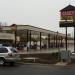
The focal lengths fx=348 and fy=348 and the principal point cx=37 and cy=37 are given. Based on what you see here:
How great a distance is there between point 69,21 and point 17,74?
2974cm

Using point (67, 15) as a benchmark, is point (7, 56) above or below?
below

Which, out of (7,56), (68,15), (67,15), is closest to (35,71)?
(7,56)

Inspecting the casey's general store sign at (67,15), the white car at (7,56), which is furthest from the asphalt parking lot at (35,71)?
the casey's general store sign at (67,15)

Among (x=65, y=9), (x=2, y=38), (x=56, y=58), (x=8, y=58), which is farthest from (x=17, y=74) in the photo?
(x=2, y=38)

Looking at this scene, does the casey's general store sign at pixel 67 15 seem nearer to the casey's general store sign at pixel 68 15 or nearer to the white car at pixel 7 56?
the casey's general store sign at pixel 68 15

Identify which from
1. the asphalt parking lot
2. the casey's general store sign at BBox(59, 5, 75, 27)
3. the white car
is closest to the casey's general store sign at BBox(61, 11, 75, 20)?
the casey's general store sign at BBox(59, 5, 75, 27)

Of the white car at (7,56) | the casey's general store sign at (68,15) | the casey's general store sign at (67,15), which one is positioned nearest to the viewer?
the white car at (7,56)

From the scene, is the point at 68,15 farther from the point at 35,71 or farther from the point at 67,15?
the point at 35,71

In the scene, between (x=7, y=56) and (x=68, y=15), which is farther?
(x=68, y=15)

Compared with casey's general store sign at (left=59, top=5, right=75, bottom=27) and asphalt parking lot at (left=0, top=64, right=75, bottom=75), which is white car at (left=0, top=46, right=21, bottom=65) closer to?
asphalt parking lot at (left=0, top=64, right=75, bottom=75)

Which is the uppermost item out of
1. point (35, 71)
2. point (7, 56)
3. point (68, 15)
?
point (68, 15)

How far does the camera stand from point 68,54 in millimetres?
36219

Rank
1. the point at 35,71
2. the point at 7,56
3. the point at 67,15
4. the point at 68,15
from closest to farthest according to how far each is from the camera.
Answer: the point at 35,71
the point at 7,56
the point at 68,15
the point at 67,15

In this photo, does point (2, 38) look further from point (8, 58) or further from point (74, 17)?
point (8, 58)
